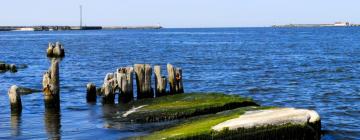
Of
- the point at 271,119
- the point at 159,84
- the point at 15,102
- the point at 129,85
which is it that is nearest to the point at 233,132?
the point at 271,119

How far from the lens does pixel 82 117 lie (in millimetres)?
22016

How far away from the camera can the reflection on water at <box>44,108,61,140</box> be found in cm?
1855

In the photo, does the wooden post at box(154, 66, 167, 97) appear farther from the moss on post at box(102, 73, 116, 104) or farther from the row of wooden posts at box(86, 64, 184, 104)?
the moss on post at box(102, 73, 116, 104)

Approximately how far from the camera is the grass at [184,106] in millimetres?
19719

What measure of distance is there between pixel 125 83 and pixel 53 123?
13.1 ft

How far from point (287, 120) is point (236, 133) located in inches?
60.7

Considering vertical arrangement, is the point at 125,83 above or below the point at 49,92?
above

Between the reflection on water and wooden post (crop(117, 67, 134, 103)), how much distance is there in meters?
2.49

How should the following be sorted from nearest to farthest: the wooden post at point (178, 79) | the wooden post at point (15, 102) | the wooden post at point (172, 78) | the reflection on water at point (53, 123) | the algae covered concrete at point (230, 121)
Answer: the algae covered concrete at point (230, 121) → the reflection on water at point (53, 123) → the wooden post at point (15, 102) → the wooden post at point (172, 78) → the wooden post at point (178, 79)

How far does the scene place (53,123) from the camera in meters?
20.7

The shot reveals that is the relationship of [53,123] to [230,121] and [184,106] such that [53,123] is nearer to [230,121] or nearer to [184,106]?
[184,106]

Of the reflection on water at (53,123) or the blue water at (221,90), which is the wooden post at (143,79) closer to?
the blue water at (221,90)

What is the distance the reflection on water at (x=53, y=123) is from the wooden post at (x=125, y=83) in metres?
2.49

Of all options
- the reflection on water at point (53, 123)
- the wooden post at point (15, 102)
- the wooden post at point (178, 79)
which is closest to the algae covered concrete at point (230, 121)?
the reflection on water at point (53, 123)
